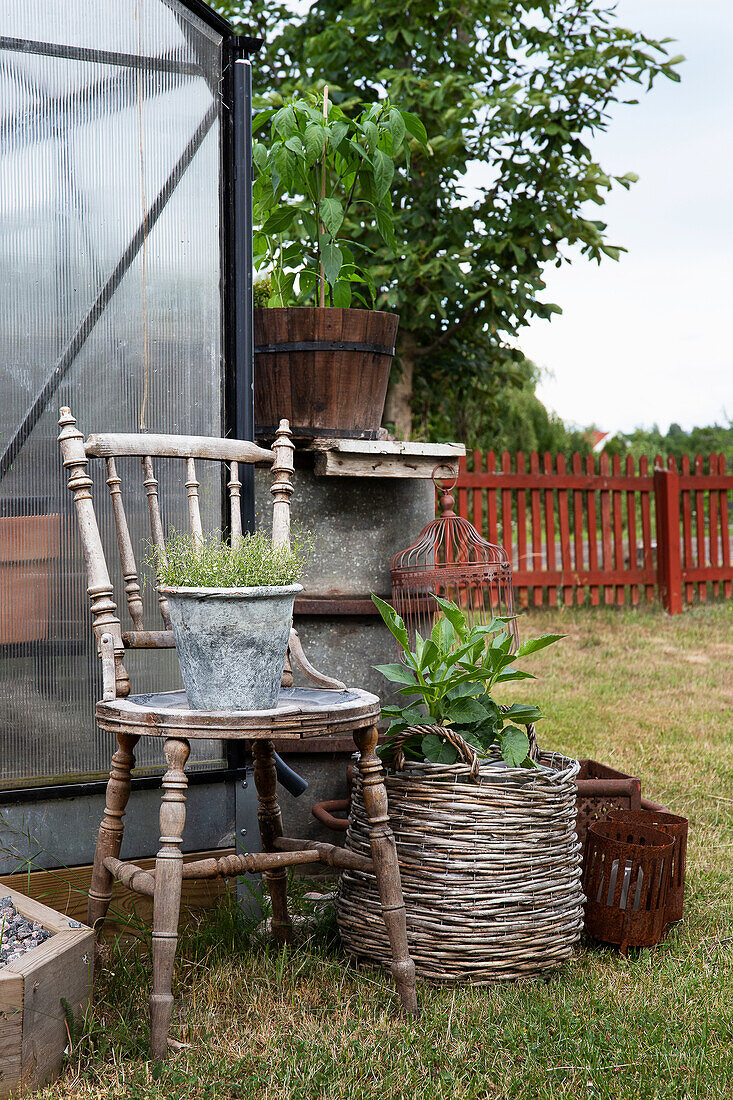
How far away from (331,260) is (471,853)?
1847 mm

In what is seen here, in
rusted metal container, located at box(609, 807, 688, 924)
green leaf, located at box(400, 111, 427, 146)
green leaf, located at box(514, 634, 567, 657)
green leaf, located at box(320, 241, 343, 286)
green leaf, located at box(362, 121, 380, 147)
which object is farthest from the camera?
green leaf, located at box(400, 111, 427, 146)

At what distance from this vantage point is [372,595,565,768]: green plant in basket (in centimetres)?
244

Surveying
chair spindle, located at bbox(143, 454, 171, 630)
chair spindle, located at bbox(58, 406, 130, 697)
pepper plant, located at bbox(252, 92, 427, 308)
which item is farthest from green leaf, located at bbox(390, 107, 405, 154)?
chair spindle, located at bbox(58, 406, 130, 697)

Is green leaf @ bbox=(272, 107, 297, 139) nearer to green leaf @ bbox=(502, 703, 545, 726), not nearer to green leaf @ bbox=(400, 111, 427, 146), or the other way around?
green leaf @ bbox=(400, 111, 427, 146)

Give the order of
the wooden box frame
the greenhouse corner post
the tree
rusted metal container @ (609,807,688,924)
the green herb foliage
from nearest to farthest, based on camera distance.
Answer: the wooden box frame
the green herb foliage
rusted metal container @ (609,807,688,924)
the greenhouse corner post
the tree

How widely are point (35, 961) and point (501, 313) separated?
7329 mm

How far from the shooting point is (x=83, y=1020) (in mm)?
1969

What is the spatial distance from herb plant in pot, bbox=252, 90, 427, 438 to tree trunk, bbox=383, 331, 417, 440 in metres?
5.51

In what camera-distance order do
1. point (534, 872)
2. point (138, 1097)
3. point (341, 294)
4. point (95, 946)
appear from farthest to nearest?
point (341, 294), point (534, 872), point (95, 946), point (138, 1097)

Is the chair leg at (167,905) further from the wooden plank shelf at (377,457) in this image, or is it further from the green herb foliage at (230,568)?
the wooden plank shelf at (377,457)

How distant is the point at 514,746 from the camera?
95.8 inches

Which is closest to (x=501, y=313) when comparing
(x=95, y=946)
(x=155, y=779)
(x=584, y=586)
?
(x=584, y=586)

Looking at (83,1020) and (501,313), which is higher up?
(501,313)

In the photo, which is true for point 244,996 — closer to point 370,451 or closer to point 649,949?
point 649,949
